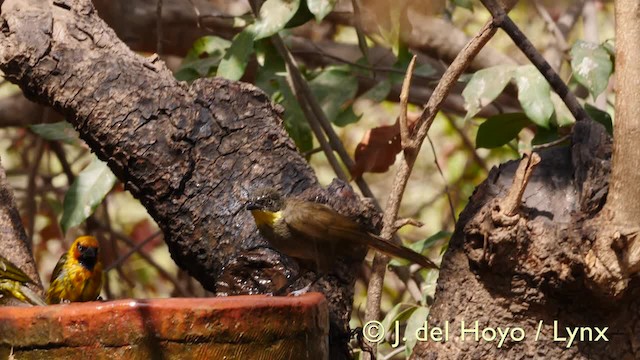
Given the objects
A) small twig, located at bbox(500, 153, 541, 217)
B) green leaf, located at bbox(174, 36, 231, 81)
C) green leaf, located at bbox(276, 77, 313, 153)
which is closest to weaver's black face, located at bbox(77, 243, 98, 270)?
green leaf, located at bbox(174, 36, 231, 81)

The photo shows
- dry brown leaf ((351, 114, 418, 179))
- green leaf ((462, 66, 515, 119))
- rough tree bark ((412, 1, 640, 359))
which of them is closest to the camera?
rough tree bark ((412, 1, 640, 359))

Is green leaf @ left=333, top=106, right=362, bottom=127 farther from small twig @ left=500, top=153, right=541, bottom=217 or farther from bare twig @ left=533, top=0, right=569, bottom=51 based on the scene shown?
small twig @ left=500, top=153, right=541, bottom=217

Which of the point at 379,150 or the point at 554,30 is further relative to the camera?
the point at 554,30

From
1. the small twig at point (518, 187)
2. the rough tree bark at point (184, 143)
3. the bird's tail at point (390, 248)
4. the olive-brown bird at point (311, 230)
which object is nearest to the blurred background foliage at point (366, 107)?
the bird's tail at point (390, 248)

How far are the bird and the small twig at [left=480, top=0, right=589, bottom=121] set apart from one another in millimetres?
1559

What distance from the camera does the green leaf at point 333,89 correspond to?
473cm

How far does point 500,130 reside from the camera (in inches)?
156

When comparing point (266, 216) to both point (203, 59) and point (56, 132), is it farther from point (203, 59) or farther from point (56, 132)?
point (203, 59)

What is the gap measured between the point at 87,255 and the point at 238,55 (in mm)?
1012

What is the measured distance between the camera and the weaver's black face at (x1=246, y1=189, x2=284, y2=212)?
113 inches

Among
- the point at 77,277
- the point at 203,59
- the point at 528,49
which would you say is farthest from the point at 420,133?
the point at 203,59

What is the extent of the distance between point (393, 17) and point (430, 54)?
1.40 m

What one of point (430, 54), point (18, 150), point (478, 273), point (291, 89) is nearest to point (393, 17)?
point (291, 89)

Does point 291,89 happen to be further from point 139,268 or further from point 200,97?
point 139,268
